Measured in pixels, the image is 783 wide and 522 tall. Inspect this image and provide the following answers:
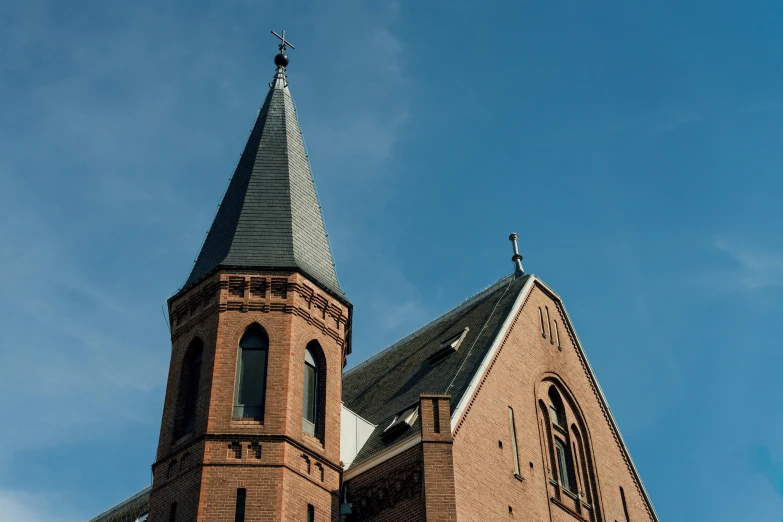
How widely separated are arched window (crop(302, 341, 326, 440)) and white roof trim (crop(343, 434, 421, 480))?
115cm

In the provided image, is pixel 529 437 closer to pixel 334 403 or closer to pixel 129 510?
pixel 334 403

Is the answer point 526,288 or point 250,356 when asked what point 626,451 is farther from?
point 250,356

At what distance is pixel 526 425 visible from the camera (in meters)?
27.2

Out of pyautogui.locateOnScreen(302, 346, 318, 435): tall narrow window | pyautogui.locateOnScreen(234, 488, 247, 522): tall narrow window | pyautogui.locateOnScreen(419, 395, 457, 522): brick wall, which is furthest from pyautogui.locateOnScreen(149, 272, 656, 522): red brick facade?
pyautogui.locateOnScreen(302, 346, 318, 435): tall narrow window

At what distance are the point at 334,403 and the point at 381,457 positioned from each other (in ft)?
8.51

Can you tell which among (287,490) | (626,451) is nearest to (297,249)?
(287,490)

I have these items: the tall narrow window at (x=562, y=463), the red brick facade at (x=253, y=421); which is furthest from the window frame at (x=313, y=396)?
the tall narrow window at (x=562, y=463)

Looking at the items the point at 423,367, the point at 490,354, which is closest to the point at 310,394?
the point at 490,354

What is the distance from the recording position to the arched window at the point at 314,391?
25.6m

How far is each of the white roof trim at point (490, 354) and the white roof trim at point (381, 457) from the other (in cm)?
99

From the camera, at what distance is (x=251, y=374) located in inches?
1006

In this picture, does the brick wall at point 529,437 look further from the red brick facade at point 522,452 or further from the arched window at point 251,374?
the arched window at point 251,374

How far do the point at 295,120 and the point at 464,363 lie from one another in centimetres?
1153

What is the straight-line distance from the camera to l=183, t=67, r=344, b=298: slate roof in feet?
91.9
